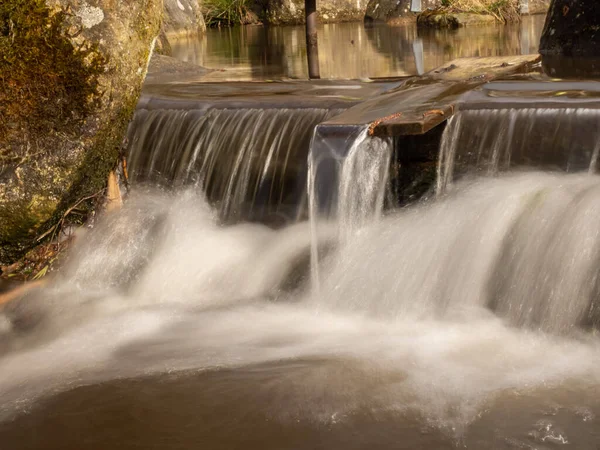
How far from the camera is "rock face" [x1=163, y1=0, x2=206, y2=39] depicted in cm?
2016

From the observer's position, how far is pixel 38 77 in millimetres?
5199

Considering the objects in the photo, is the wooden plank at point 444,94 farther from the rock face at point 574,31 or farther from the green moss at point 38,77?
the green moss at point 38,77

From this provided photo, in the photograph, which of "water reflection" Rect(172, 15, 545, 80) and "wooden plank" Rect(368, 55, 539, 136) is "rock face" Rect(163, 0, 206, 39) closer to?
"water reflection" Rect(172, 15, 545, 80)

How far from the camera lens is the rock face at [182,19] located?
20156 mm

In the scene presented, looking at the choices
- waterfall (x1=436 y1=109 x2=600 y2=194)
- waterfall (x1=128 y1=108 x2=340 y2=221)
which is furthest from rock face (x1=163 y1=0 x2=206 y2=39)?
waterfall (x1=436 y1=109 x2=600 y2=194)

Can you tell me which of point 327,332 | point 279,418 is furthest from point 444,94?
point 279,418

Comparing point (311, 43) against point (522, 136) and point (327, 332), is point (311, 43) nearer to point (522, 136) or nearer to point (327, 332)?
point (522, 136)

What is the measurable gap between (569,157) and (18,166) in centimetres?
314

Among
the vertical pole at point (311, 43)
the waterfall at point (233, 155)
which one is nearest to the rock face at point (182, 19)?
the vertical pole at point (311, 43)

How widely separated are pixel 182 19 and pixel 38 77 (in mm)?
15976

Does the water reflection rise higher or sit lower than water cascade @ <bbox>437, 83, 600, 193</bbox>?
higher

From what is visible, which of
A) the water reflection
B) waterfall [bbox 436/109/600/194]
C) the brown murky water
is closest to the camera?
the brown murky water

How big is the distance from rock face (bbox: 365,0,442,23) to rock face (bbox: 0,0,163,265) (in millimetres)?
15545

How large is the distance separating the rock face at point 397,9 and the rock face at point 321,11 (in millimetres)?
1191
